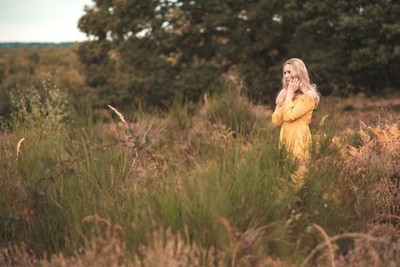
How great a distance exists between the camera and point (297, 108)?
5227 mm

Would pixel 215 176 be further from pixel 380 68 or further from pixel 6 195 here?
pixel 380 68

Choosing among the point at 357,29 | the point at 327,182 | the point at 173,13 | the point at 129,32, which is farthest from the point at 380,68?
the point at 327,182

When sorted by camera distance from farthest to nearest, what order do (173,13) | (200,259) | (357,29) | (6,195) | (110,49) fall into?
(110,49) → (173,13) → (357,29) → (6,195) → (200,259)

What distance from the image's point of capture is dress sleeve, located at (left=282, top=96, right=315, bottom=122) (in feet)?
17.1

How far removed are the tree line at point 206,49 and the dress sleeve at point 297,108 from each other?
1201cm

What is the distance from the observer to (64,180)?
157 inches

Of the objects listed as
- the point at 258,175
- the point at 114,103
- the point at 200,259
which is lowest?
the point at 114,103

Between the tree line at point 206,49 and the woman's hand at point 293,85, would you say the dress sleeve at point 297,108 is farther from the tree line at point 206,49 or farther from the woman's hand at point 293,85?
the tree line at point 206,49

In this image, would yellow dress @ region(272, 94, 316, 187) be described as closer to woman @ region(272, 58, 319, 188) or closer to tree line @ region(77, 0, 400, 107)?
woman @ region(272, 58, 319, 188)

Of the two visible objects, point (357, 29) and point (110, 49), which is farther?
point (110, 49)

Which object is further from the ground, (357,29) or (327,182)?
(357,29)

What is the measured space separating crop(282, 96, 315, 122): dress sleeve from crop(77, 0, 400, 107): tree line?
1201cm

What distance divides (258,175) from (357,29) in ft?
44.8

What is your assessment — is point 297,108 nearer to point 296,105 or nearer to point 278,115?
point 296,105
